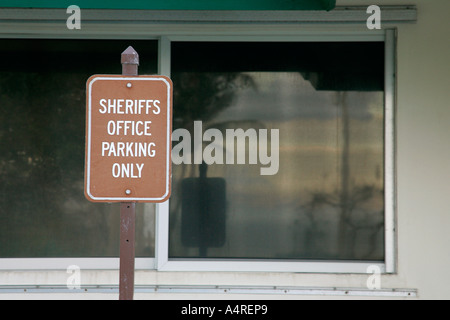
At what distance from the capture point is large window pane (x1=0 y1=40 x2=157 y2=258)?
4.59 meters

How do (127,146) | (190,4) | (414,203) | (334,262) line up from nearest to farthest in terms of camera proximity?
(127,146)
(190,4)
(414,203)
(334,262)

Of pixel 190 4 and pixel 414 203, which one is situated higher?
pixel 190 4

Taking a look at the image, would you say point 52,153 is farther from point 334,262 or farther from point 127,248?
point 334,262

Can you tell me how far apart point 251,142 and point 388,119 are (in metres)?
1.14

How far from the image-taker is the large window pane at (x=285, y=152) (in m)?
4.57

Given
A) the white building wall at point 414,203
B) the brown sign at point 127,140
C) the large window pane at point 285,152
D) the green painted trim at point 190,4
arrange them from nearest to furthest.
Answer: the brown sign at point 127,140 → the green painted trim at point 190,4 → the white building wall at point 414,203 → the large window pane at point 285,152

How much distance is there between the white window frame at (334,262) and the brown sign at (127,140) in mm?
1931

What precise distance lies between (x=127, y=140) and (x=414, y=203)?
8.95 feet

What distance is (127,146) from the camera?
8.55 feet

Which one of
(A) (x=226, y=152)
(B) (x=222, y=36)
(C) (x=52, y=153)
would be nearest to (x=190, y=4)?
(B) (x=222, y=36)

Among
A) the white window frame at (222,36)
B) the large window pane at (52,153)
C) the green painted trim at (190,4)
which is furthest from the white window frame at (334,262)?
the green painted trim at (190,4)

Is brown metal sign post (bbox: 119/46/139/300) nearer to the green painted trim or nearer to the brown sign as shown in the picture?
the brown sign

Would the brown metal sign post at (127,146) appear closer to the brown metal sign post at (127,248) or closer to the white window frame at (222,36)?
the brown metal sign post at (127,248)

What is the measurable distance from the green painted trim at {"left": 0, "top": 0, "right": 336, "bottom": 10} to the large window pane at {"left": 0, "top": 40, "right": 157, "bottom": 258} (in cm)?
76
